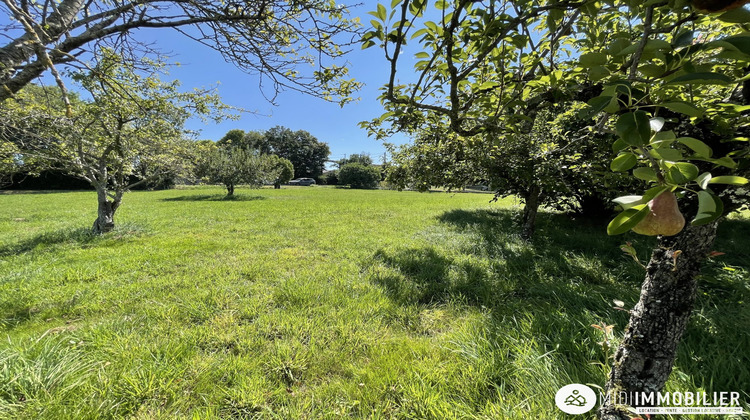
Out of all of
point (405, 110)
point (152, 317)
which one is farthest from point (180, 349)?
point (405, 110)

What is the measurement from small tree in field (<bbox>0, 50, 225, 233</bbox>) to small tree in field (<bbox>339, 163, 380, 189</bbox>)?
3082cm

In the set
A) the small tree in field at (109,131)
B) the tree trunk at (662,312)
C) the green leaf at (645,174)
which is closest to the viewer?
the green leaf at (645,174)

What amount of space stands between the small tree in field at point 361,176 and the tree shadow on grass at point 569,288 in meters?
31.2

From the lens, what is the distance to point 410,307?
9.39 feet

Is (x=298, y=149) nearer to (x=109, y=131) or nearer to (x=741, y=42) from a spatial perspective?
(x=109, y=131)

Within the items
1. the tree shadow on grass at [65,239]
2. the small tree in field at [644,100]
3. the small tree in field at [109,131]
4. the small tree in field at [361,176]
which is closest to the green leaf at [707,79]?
the small tree in field at [644,100]

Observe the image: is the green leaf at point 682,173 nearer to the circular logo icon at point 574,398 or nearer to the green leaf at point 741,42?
the green leaf at point 741,42

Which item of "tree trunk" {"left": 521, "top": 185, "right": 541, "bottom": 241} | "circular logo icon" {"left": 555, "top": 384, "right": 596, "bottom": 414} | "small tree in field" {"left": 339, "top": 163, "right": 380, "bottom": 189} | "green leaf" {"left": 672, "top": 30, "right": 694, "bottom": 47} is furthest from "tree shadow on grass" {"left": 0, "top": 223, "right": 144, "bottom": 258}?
"small tree in field" {"left": 339, "top": 163, "right": 380, "bottom": 189}

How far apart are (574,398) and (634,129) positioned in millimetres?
1701

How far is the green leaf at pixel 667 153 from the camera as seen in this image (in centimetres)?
43

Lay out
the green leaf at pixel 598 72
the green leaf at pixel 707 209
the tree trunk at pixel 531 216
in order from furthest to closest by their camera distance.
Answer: the tree trunk at pixel 531 216 < the green leaf at pixel 598 72 < the green leaf at pixel 707 209

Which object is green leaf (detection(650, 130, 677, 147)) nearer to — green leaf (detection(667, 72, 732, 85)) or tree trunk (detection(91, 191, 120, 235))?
green leaf (detection(667, 72, 732, 85))

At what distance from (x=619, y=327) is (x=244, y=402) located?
3.07 metres

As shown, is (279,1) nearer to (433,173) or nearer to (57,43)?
(57,43)
